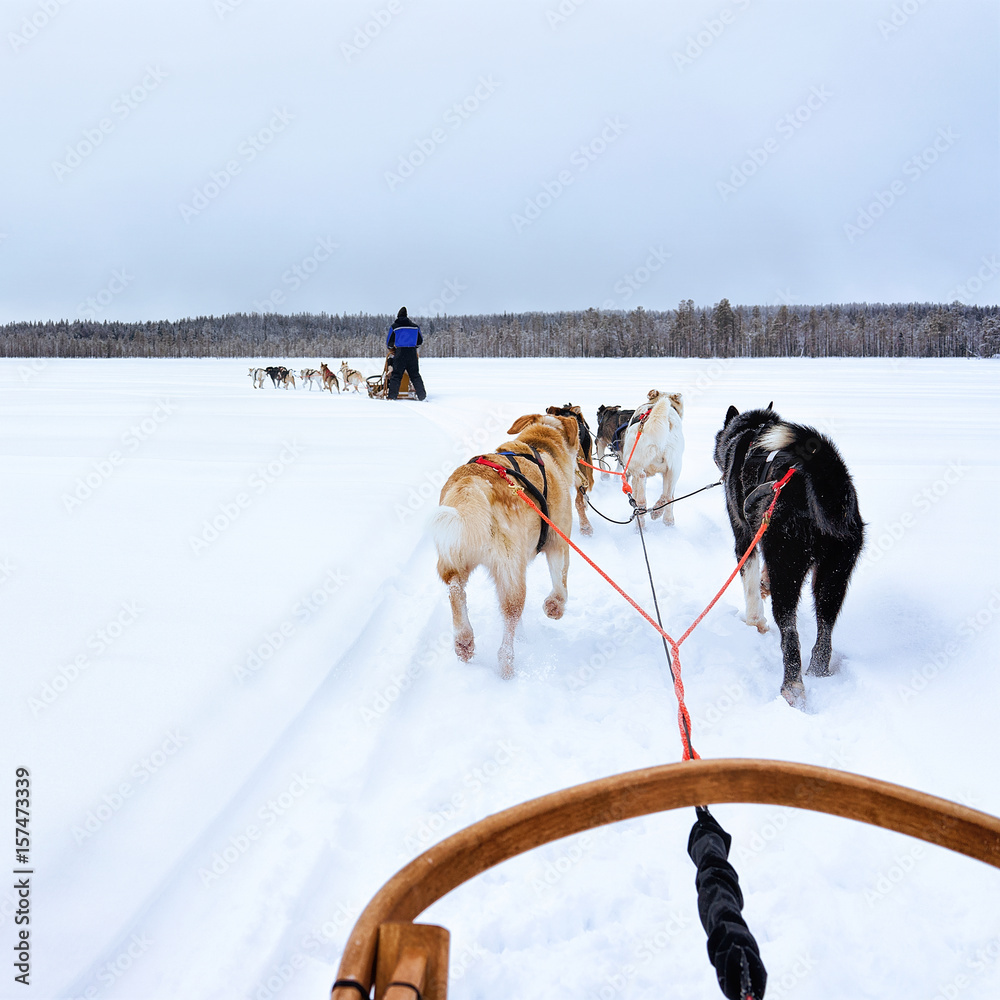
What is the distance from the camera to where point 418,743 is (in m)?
2.25

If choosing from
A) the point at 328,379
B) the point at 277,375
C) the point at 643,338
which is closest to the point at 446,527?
the point at 328,379

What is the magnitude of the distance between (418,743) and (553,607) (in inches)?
54.9

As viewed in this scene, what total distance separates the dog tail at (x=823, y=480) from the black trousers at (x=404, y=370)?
1452cm

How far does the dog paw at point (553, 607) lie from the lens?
3455mm

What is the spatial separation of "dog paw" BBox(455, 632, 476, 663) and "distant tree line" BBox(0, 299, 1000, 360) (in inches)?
2175

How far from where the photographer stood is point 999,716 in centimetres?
232

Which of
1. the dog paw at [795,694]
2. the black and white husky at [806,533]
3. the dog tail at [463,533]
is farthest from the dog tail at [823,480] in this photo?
the dog tail at [463,533]

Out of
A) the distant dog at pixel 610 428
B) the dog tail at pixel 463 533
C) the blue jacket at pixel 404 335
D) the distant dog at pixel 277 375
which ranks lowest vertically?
the dog tail at pixel 463 533

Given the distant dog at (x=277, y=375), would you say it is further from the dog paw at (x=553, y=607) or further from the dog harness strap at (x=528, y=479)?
the dog paw at (x=553, y=607)

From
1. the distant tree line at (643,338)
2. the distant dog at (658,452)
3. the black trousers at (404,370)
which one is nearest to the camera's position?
the distant dog at (658,452)

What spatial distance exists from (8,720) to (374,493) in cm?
371

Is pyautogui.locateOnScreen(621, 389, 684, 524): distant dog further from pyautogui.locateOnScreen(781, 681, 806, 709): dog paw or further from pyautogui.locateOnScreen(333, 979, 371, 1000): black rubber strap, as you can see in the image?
pyautogui.locateOnScreen(333, 979, 371, 1000): black rubber strap

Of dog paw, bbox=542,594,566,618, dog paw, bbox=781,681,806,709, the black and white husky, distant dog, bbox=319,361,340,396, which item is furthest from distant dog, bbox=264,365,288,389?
dog paw, bbox=781,681,806,709

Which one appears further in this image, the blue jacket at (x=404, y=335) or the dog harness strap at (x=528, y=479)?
the blue jacket at (x=404, y=335)
